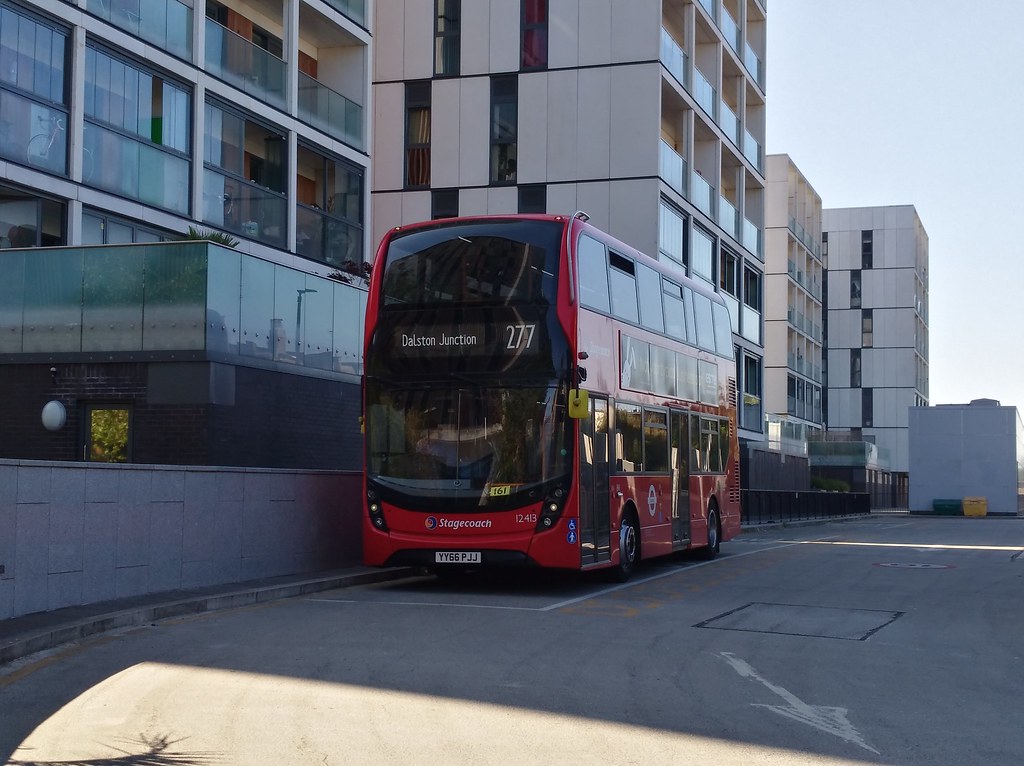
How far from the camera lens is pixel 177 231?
2452cm

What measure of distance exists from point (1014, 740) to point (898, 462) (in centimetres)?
9313

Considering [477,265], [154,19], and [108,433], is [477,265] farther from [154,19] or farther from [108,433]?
[154,19]

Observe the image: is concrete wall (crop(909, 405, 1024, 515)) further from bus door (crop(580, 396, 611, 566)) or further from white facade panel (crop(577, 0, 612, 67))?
bus door (crop(580, 396, 611, 566))

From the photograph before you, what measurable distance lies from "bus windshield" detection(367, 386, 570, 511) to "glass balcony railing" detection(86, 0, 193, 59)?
11.2 m

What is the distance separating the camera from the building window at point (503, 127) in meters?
39.0

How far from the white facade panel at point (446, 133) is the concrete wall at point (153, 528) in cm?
2228

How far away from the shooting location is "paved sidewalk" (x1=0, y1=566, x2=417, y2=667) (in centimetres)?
1052

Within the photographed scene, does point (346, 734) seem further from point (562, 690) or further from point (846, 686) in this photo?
point (846, 686)

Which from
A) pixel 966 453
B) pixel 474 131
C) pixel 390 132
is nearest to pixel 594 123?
pixel 474 131

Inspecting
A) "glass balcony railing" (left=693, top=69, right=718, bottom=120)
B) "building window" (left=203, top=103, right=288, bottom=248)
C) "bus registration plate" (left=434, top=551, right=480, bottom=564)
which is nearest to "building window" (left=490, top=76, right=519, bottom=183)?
"glass balcony railing" (left=693, top=69, right=718, bottom=120)

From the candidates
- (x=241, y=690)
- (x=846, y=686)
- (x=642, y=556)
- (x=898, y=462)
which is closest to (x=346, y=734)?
(x=241, y=690)

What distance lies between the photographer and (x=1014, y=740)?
754 centimetres

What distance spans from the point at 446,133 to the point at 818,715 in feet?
109

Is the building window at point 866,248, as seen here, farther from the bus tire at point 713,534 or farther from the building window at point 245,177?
the bus tire at point 713,534
